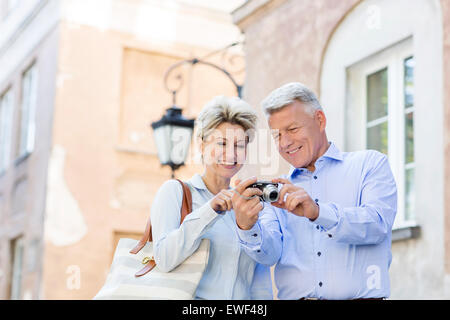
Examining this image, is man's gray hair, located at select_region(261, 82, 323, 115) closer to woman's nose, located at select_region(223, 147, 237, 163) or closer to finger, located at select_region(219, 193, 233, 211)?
woman's nose, located at select_region(223, 147, 237, 163)

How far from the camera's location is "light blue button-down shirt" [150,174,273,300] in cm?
264

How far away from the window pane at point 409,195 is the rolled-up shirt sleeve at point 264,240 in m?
3.33

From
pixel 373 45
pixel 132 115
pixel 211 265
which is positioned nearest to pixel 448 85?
pixel 373 45

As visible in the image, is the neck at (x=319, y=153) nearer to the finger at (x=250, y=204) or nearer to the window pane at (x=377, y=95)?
the finger at (x=250, y=204)

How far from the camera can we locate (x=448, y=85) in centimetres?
550

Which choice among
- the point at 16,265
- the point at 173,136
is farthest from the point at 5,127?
the point at 173,136

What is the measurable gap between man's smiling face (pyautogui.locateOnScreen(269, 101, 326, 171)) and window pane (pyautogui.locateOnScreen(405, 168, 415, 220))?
3.27m

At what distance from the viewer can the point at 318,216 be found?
2.54 meters

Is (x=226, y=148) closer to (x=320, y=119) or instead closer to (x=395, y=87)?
(x=320, y=119)

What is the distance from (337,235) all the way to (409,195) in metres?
3.60

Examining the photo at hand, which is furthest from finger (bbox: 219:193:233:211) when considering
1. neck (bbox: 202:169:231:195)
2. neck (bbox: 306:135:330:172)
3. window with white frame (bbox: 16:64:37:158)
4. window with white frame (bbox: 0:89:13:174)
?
window with white frame (bbox: 0:89:13:174)

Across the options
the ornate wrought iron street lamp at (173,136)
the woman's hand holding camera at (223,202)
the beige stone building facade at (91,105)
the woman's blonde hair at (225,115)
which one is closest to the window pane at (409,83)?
the beige stone building facade at (91,105)

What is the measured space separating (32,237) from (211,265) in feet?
40.6

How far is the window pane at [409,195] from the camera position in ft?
19.6
